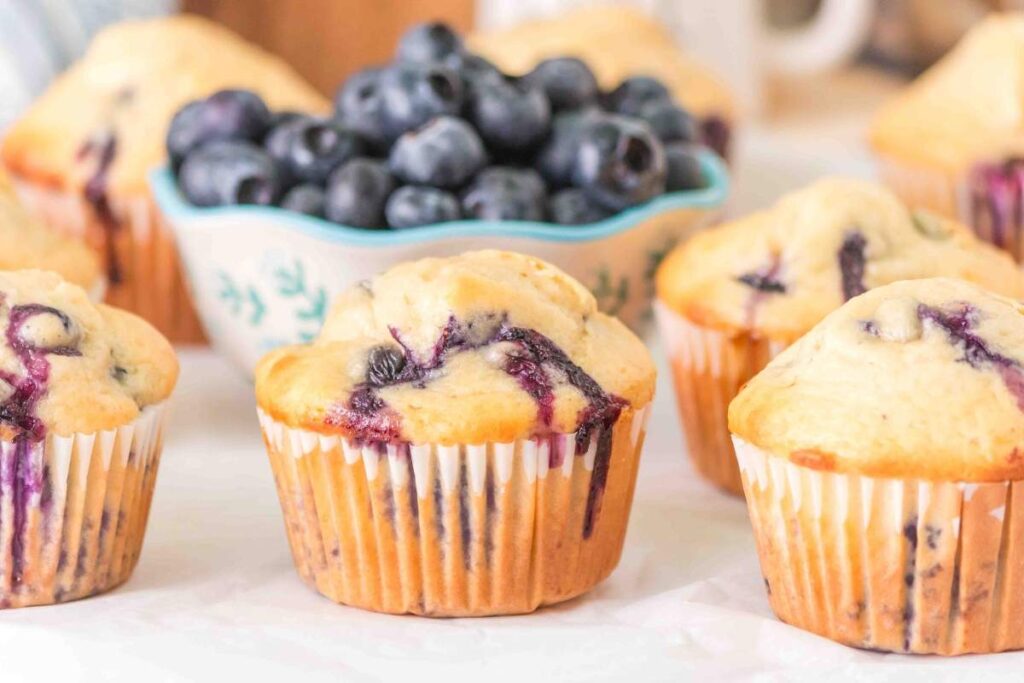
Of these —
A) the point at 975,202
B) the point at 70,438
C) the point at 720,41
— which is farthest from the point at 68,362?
the point at 720,41

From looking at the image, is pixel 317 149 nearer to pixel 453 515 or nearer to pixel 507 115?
pixel 507 115

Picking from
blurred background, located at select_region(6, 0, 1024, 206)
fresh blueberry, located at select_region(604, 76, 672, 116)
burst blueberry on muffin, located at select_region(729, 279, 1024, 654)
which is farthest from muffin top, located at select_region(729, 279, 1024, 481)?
blurred background, located at select_region(6, 0, 1024, 206)

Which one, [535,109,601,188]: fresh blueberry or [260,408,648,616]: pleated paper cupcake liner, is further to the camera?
[535,109,601,188]: fresh blueberry

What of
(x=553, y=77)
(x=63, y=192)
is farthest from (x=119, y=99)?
(x=553, y=77)

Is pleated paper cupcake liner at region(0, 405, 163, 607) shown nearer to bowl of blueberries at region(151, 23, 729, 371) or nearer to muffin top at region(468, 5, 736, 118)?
bowl of blueberries at region(151, 23, 729, 371)

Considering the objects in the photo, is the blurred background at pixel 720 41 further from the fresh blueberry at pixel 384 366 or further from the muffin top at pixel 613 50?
the fresh blueberry at pixel 384 366

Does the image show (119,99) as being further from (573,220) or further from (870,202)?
(870,202)

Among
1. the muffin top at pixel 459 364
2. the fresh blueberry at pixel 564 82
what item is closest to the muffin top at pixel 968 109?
the fresh blueberry at pixel 564 82
